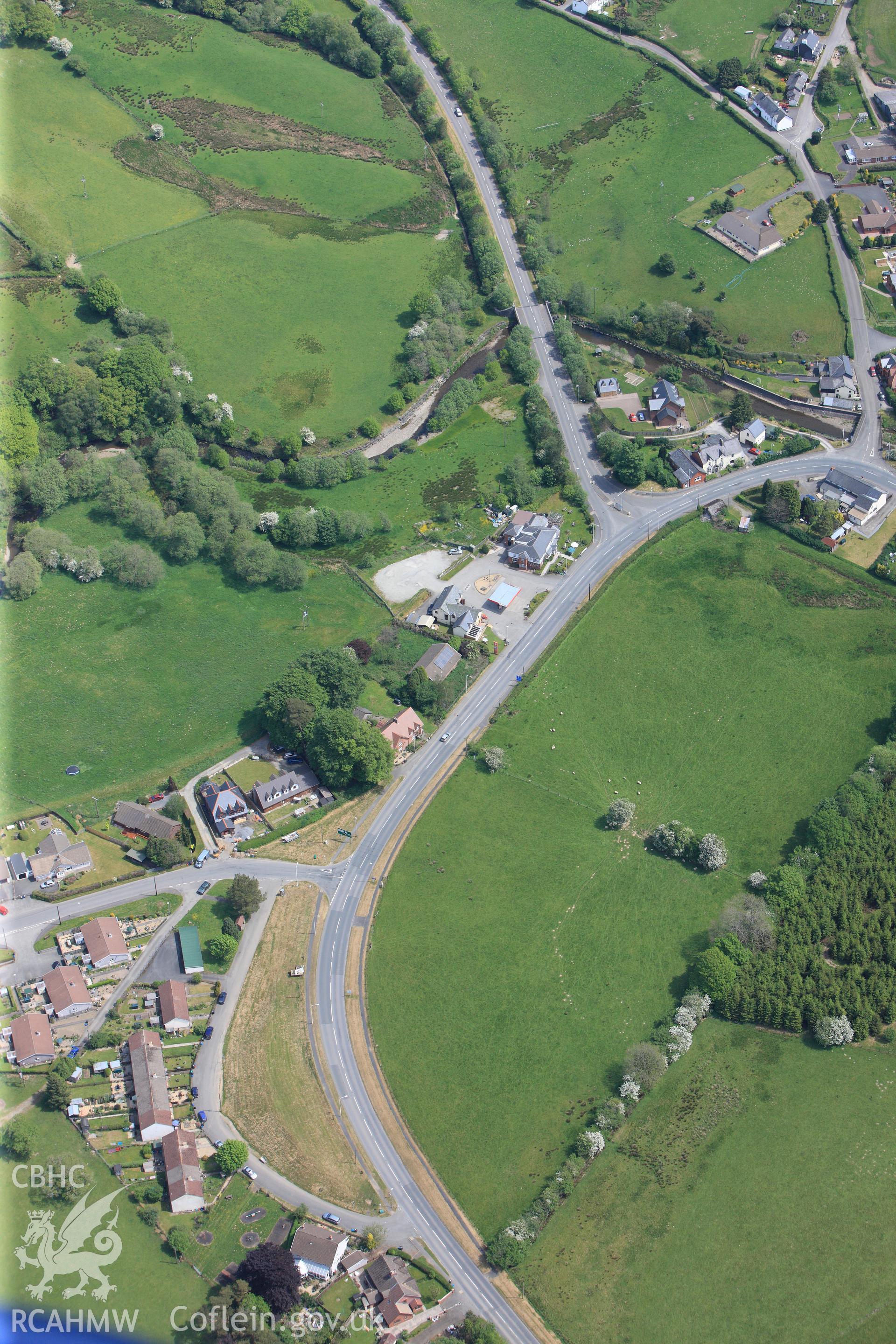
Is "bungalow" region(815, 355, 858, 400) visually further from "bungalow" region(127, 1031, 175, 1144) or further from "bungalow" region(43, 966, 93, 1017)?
"bungalow" region(43, 966, 93, 1017)

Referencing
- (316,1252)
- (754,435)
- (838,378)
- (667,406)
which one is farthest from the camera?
(838,378)

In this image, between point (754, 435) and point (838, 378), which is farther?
point (838, 378)

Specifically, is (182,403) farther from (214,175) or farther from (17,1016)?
(17,1016)

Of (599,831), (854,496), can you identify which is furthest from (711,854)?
(854,496)

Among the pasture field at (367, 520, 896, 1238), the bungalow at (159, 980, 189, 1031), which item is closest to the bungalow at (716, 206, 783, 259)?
the pasture field at (367, 520, 896, 1238)

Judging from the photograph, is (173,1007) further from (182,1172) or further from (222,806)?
(222,806)

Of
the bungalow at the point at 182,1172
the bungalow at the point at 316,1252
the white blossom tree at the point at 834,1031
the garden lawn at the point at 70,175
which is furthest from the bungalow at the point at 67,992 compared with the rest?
the garden lawn at the point at 70,175

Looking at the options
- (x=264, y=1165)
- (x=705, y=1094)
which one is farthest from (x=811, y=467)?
(x=264, y=1165)
